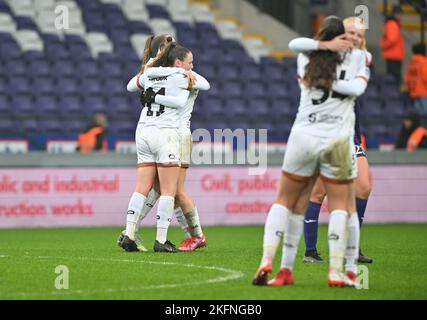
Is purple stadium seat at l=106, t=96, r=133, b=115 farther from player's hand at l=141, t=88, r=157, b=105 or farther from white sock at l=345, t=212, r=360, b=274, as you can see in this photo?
white sock at l=345, t=212, r=360, b=274

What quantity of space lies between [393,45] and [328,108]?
1619 cm

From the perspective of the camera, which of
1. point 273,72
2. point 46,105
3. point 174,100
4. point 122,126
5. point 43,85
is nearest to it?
point 174,100

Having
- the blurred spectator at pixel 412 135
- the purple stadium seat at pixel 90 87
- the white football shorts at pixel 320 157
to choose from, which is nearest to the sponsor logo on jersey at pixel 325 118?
the white football shorts at pixel 320 157

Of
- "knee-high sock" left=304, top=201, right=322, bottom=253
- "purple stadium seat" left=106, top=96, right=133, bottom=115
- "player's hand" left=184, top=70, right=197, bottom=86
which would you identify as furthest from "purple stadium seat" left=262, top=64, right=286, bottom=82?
"knee-high sock" left=304, top=201, right=322, bottom=253

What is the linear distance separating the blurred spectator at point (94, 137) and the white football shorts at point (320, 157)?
1149 centimetres

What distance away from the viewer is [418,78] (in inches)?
924

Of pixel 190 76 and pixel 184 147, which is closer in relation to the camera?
A: pixel 190 76

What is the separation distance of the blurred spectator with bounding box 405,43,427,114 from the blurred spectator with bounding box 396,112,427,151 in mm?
2758

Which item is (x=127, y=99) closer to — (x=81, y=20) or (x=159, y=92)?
(x=81, y=20)

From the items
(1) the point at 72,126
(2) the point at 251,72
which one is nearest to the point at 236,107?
(2) the point at 251,72

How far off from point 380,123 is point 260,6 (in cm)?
554

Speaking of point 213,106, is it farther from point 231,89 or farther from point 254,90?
point 254,90
